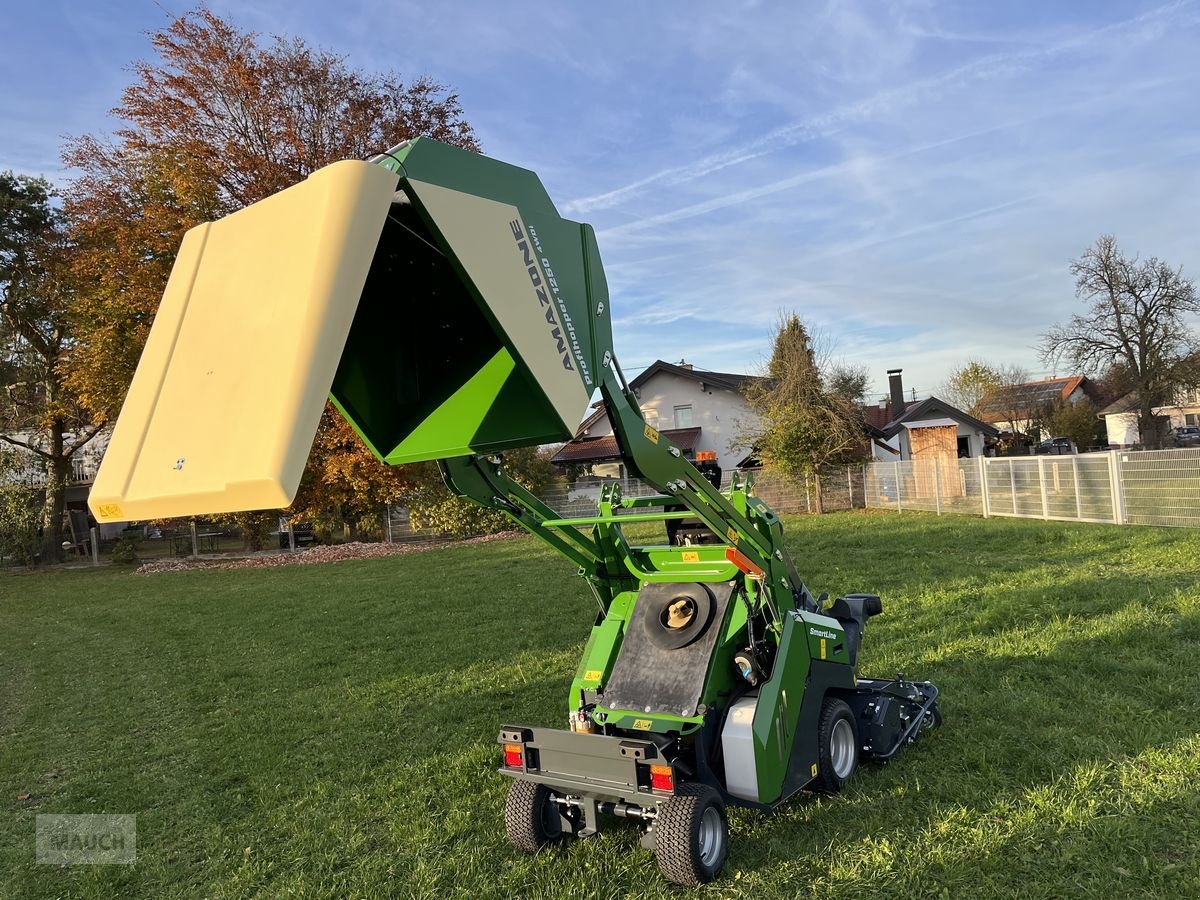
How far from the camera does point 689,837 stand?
3393mm

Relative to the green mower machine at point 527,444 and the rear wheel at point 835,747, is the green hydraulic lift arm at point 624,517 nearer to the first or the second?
the green mower machine at point 527,444

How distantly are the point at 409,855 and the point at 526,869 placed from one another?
704mm

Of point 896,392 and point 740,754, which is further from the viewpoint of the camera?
point 896,392

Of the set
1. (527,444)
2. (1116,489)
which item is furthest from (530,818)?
(1116,489)

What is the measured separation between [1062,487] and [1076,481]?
49cm

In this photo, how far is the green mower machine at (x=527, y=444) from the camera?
2.33 meters

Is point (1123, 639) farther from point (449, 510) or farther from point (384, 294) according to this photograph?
point (449, 510)

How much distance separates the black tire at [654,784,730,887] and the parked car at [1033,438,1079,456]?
Answer: 145 feet

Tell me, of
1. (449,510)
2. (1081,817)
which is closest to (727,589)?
(1081,817)

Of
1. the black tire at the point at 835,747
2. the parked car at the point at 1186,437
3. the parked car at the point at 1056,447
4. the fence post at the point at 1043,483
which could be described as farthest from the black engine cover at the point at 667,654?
the parked car at the point at 1186,437

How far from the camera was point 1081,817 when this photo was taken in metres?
3.88

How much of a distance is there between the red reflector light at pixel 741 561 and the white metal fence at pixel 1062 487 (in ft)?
39.5

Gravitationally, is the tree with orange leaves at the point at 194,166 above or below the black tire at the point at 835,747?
above

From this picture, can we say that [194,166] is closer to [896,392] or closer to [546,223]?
[546,223]
